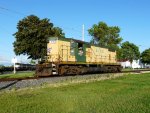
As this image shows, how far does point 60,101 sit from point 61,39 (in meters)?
15.9

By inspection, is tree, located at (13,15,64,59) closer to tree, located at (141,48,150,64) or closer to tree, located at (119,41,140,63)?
tree, located at (119,41,140,63)

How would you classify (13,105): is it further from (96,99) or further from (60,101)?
(96,99)

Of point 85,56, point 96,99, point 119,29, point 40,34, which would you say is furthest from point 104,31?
point 96,99

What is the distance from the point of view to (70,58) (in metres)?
28.0

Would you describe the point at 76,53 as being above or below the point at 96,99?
above

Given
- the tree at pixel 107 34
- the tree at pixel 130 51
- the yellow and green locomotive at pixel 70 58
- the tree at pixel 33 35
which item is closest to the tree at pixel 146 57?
the tree at pixel 130 51

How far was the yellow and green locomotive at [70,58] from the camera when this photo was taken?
2587 centimetres

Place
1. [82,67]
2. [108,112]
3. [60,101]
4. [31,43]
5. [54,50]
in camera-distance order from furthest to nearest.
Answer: [31,43]
[82,67]
[54,50]
[60,101]
[108,112]

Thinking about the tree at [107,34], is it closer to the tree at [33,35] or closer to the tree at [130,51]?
the tree at [33,35]

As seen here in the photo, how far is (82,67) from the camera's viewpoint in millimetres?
29297

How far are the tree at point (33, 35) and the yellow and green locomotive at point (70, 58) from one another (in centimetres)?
2190

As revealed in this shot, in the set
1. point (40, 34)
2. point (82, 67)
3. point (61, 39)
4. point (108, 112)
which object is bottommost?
point (108, 112)

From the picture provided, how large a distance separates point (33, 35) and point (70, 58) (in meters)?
28.4

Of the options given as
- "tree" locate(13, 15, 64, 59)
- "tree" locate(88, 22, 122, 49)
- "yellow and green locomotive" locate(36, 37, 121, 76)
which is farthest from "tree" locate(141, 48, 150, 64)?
"yellow and green locomotive" locate(36, 37, 121, 76)
